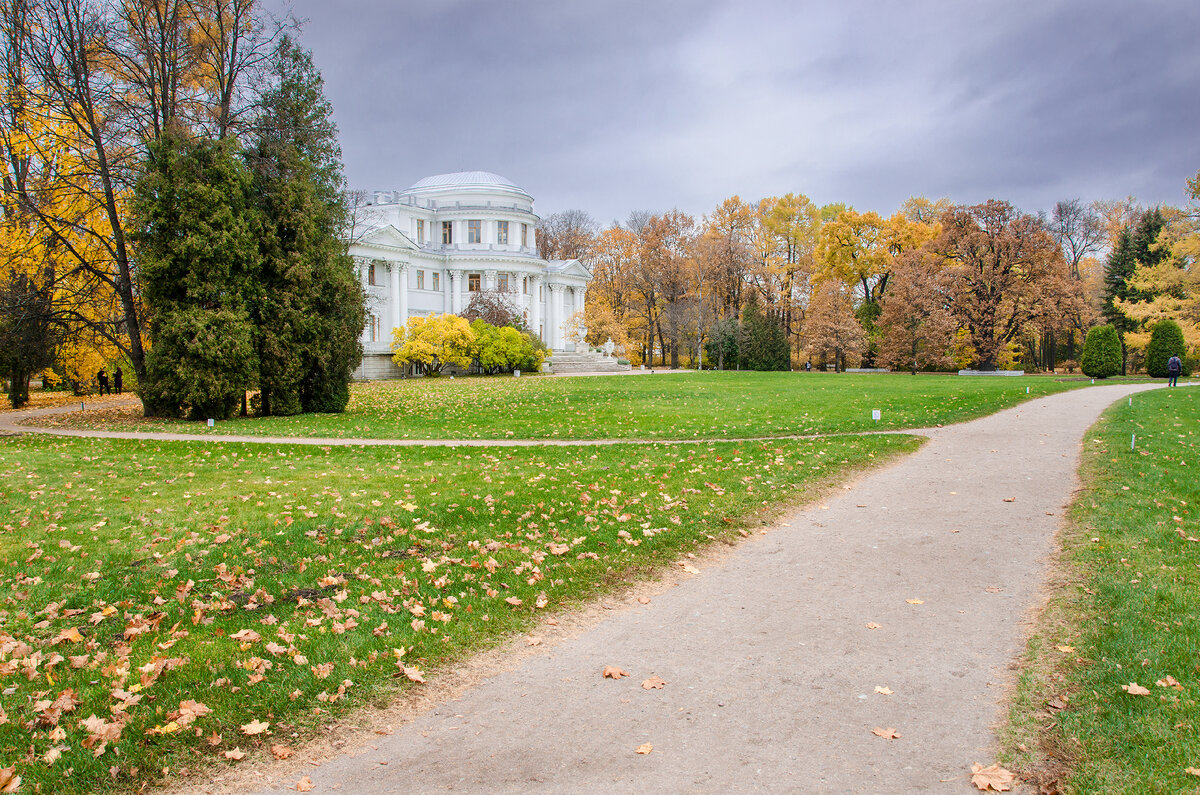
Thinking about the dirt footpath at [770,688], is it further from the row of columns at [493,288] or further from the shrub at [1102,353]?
the row of columns at [493,288]

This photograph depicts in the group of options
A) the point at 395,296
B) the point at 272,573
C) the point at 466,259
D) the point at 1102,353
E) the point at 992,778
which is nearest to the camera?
the point at 992,778

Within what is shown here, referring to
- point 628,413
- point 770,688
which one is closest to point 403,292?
point 628,413

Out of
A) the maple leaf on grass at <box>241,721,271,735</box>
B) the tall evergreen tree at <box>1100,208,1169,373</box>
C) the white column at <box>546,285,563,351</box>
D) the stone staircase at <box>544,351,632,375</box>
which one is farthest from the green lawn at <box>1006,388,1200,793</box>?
the white column at <box>546,285,563,351</box>

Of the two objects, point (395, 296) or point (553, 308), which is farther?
point (553, 308)

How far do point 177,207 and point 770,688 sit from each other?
1934cm

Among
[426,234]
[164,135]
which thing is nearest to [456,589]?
[164,135]

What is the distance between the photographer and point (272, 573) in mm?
6035

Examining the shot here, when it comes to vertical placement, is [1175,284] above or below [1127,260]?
below

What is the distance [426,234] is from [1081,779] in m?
60.9

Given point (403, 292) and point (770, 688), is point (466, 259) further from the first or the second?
point (770, 688)

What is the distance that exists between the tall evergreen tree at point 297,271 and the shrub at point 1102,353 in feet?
121

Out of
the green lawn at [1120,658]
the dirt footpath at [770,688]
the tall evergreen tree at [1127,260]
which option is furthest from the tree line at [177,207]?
the tall evergreen tree at [1127,260]

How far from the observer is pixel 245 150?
1980 centimetres

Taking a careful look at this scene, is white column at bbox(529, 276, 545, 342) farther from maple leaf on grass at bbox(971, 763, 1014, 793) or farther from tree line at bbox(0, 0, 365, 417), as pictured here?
maple leaf on grass at bbox(971, 763, 1014, 793)
